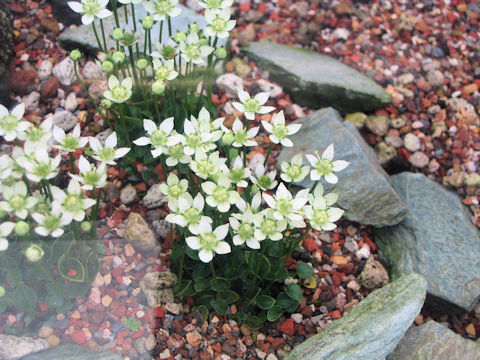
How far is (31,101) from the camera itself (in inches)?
133

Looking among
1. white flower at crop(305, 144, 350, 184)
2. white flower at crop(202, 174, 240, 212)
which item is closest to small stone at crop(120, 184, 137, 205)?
white flower at crop(202, 174, 240, 212)

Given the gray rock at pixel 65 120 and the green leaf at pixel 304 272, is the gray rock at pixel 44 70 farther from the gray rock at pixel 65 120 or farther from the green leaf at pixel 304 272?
the green leaf at pixel 304 272

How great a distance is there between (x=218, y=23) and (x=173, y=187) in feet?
2.89

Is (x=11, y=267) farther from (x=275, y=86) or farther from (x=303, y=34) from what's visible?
(x=303, y=34)

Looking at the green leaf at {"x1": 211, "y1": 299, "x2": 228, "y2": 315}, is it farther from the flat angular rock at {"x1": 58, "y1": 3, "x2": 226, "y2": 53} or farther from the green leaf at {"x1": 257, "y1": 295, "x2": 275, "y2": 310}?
the flat angular rock at {"x1": 58, "y1": 3, "x2": 226, "y2": 53}

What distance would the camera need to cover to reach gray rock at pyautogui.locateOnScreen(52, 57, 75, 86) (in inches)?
138

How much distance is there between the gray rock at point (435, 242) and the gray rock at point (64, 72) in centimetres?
211

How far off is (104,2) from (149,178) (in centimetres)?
96

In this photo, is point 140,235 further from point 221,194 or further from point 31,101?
point 31,101

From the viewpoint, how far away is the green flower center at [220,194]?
2.29 m

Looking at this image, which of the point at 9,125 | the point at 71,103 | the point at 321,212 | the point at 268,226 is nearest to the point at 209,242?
the point at 268,226

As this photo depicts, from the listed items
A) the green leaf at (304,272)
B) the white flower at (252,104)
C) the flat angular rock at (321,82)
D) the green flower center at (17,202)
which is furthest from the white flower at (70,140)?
the flat angular rock at (321,82)

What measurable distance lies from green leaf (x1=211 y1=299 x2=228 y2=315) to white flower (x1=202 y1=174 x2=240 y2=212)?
558 mm

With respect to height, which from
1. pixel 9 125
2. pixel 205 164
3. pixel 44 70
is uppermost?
pixel 9 125
